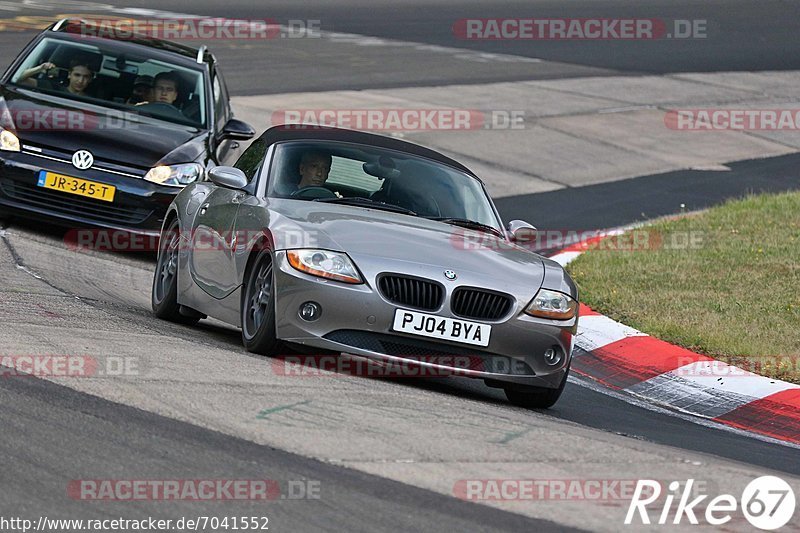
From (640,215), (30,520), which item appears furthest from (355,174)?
(640,215)

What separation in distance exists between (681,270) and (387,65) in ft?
46.0

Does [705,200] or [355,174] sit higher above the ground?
[355,174]

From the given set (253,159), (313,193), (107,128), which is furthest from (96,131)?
(313,193)

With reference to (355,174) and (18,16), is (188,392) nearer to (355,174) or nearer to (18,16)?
(355,174)

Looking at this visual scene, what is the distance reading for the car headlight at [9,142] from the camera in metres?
12.1

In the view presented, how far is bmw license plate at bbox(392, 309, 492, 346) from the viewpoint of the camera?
7605mm

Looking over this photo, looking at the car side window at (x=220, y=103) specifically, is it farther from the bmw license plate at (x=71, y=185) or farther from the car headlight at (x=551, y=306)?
the car headlight at (x=551, y=306)

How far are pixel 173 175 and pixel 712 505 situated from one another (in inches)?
295

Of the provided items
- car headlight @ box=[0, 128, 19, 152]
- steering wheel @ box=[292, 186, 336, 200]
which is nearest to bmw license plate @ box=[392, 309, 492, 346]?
steering wheel @ box=[292, 186, 336, 200]

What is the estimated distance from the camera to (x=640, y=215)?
671 inches

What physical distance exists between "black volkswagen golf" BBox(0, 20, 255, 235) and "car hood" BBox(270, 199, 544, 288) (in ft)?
12.6

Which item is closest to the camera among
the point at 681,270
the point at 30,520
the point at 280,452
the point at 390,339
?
the point at 30,520

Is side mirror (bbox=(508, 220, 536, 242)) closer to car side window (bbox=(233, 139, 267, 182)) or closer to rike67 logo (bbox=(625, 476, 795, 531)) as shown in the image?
car side window (bbox=(233, 139, 267, 182))

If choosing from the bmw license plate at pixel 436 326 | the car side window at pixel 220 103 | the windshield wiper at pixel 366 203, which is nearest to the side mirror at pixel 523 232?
the windshield wiper at pixel 366 203
